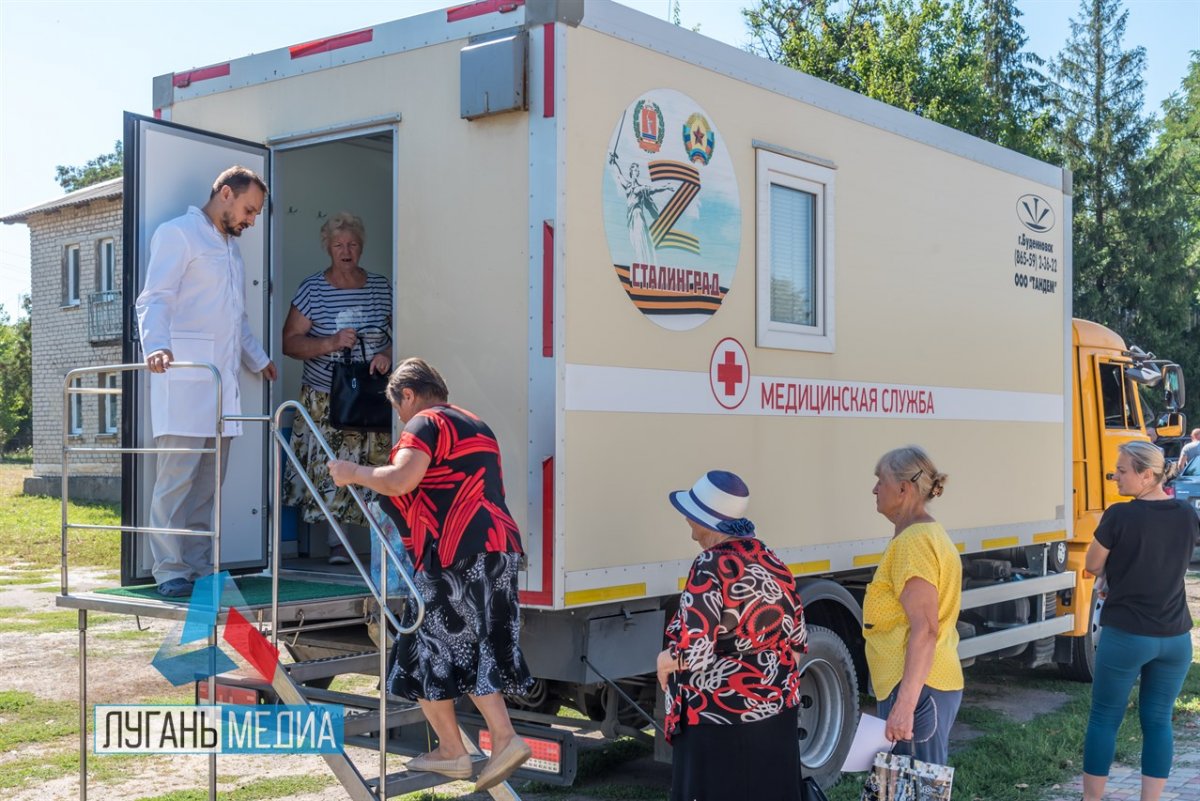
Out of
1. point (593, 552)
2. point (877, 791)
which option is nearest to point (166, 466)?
point (593, 552)

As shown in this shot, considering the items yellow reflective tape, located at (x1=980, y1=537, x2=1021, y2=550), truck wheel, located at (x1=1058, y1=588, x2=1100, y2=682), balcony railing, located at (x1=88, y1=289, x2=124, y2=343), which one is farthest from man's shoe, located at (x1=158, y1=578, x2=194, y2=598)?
balcony railing, located at (x1=88, y1=289, x2=124, y2=343)

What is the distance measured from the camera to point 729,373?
17.7 ft

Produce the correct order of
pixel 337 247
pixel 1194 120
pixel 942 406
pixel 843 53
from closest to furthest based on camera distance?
pixel 337 247 < pixel 942 406 < pixel 843 53 < pixel 1194 120

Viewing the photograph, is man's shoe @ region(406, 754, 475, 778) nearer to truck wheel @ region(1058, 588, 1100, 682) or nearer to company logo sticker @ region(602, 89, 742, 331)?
company logo sticker @ region(602, 89, 742, 331)

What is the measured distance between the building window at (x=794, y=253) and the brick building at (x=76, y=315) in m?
22.4

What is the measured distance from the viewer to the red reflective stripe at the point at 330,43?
207 inches

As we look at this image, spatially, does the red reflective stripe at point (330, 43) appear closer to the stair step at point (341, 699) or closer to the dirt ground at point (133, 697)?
the dirt ground at point (133, 697)

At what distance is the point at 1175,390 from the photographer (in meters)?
8.97

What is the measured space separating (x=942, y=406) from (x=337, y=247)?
332 centimetres

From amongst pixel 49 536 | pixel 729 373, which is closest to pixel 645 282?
pixel 729 373

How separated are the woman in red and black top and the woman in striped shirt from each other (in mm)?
1444

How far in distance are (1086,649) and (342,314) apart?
5803mm

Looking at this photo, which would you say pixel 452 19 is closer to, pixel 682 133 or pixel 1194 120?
pixel 682 133

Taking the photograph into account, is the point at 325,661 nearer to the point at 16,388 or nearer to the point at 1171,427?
the point at 1171,427
